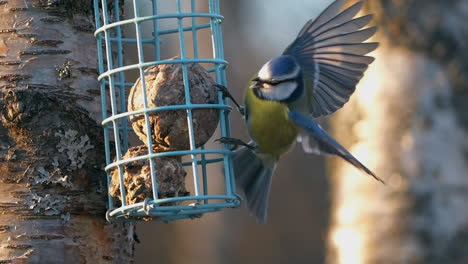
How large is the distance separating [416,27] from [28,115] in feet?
10.0

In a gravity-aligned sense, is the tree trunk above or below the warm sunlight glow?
above

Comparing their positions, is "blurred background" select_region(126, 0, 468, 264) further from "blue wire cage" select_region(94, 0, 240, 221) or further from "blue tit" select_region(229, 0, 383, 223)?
"blue wire cage" select_region(94, 0, 240, 221)

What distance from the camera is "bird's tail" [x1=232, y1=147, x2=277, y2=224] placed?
13.3 ft

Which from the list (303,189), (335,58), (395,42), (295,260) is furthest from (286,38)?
(335,58)

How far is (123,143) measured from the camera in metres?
3.43

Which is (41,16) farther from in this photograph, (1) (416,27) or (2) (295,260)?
(2) (295,260)

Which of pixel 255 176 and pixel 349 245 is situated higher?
pixel 255 176

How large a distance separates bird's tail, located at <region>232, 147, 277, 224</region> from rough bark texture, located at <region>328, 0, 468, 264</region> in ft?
4.72

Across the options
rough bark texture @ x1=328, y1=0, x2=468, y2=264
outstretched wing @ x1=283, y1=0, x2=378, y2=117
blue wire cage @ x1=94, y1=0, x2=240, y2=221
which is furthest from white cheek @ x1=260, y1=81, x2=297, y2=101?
rough bark texture @ x1=328, y1=0, x2=468, y2=264

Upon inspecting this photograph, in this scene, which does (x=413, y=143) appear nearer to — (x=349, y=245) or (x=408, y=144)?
(x=408, y=144)

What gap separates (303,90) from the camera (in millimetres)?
3863

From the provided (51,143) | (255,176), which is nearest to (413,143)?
(255,176)

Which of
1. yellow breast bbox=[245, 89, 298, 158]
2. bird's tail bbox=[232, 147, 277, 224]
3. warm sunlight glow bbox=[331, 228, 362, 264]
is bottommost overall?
warm sunlight glow bbox=[331, 228, 362, 264]

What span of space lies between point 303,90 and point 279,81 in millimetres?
261
